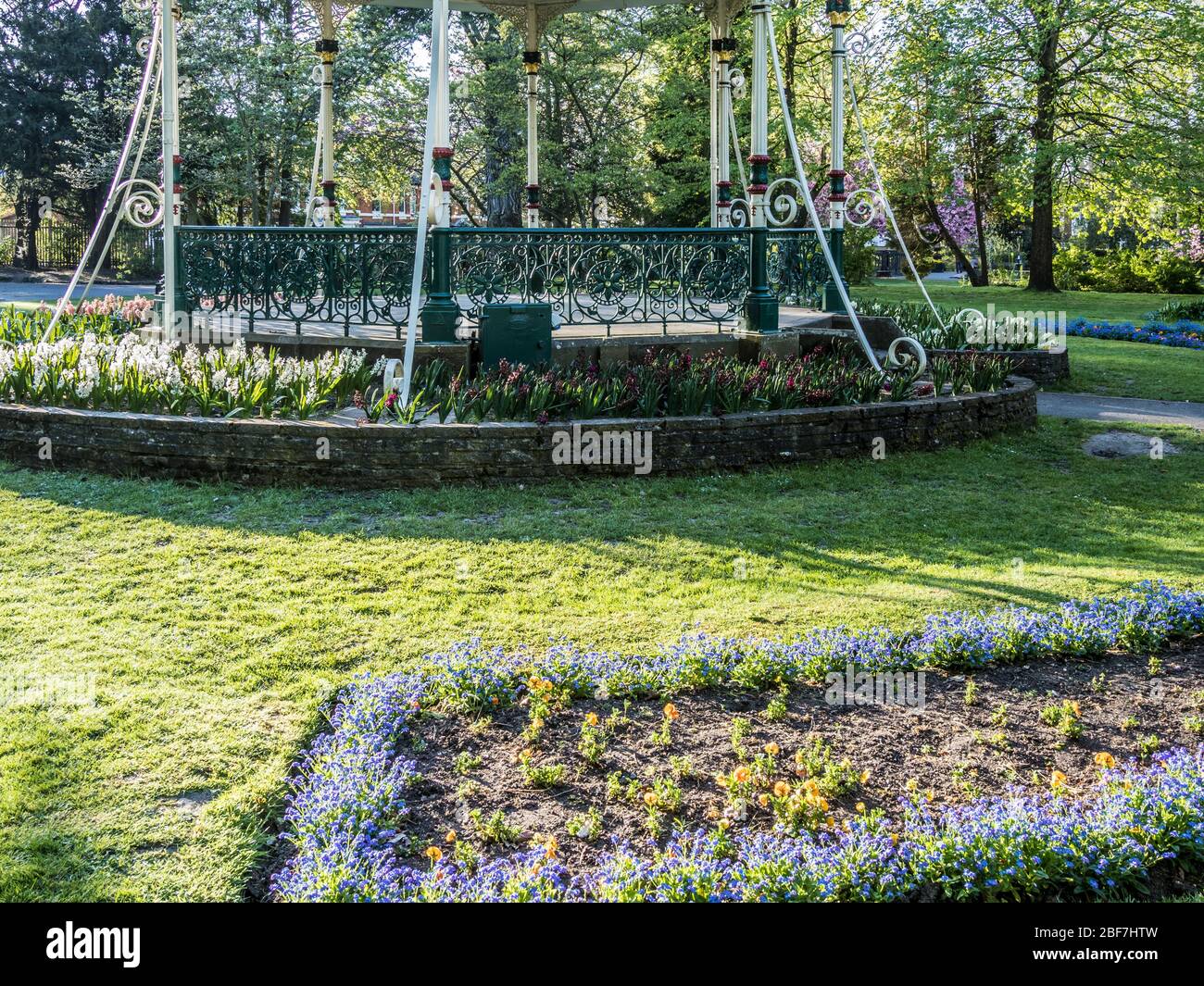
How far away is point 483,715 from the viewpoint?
461cm

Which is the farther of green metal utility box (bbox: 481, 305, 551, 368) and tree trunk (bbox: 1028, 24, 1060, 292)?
tree trunk (bbox: 1028, 24, 1060, 292)

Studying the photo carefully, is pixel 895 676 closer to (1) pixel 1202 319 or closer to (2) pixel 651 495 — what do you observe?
(2) pixel 651 495

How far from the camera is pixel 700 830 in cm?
360

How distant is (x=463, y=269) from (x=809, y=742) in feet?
23.2

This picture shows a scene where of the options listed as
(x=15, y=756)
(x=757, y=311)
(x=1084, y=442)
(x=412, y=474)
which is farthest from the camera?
(x=757, y=311)

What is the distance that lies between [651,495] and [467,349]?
2.70 meters

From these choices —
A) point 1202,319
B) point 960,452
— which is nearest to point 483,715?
point 960,452

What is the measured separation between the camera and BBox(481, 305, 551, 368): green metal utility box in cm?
978

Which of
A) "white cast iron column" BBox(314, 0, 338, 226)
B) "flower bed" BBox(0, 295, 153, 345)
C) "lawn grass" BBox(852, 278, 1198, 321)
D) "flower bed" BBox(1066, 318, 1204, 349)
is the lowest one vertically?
"flower bed" BBox(0, 295, 153, 345)

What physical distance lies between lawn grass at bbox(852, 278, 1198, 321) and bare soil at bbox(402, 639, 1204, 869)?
18619 mm

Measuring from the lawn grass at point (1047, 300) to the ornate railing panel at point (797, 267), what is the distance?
9.40 meters

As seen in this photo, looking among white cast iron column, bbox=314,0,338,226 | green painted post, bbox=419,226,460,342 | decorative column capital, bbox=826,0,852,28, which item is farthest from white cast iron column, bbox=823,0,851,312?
white cast iron column, bbox=314,0,338,226

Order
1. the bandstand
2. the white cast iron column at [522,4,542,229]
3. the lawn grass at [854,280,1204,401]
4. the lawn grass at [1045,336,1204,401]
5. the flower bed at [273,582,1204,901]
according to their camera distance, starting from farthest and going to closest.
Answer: the white cast iron column at [522,4,542,229] < the lawn grass at [854,280,1204,401] < the lawn grass at [1045,336,1204,401] < the bandstand < the flower bed at [273,582,1204,901]

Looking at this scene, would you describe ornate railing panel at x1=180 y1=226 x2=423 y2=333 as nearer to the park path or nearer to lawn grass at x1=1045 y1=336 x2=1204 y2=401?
the park path
